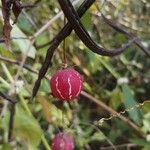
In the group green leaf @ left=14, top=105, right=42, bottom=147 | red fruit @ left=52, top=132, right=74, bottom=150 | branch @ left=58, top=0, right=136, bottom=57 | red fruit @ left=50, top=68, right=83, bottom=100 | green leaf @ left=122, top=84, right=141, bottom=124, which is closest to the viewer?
branch @ left=58, top=0, right=136, bottom=57

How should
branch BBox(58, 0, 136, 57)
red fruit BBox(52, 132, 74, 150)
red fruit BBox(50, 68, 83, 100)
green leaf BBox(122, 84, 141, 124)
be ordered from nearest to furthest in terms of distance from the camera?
branch BBox(58, 0, 136, 57) < red fruit BBox(50, 68, 83, 100) < red fruit BBox(52, 132, 74, 150) < green leaf BBox(122, 84, 141, 124)

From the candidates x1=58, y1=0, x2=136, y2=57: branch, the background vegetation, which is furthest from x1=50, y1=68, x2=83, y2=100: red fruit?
the background vegetation

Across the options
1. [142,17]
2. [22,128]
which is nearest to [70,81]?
[22,128]

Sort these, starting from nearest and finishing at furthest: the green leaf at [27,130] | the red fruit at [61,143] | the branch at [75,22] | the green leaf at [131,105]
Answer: the branch at [75,22] → the red fruit at [61,143] → the green leaf at [27,130] → the green leaf at [131,105]

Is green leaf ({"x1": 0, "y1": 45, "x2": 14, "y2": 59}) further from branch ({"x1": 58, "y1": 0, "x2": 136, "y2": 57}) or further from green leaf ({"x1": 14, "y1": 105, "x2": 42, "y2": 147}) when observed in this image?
branch ({"x1": 58, "y1": 0, "x2": 136, "y2": 57})

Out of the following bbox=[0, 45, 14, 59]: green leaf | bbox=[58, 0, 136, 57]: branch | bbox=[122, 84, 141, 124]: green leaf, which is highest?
bbox=[0, 45, 14, 59]: green leaf

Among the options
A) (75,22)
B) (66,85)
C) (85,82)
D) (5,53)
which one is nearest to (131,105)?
(85,82)

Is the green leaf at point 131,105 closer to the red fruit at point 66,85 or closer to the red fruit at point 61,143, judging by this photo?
the red fruit at point 61,143

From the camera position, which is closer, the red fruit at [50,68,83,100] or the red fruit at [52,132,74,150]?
the red fruit at [50,68,83,100]

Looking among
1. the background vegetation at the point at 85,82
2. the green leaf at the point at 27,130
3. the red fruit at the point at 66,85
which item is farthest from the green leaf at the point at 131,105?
the red fruit at the point at 66,85
